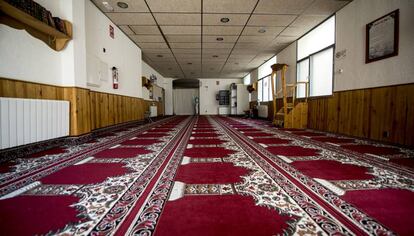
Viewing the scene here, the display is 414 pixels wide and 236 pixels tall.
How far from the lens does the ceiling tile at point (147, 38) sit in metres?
6.09

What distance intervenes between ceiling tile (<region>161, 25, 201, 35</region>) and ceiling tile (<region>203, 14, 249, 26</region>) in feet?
1.61

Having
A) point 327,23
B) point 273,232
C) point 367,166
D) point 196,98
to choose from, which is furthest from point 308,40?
point 196,98

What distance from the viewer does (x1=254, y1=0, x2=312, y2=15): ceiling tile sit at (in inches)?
162

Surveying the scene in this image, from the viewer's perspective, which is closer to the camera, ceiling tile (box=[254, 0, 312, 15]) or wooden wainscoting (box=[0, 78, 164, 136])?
wooden wainscoting (box=[0, 78, 164, 136])

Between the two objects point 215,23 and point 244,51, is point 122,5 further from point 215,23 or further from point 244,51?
point 244,51

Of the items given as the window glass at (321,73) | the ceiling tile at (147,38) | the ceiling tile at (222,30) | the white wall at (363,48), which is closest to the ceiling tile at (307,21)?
the white wall at (363,48)

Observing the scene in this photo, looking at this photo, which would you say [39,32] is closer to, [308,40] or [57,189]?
[57,189]

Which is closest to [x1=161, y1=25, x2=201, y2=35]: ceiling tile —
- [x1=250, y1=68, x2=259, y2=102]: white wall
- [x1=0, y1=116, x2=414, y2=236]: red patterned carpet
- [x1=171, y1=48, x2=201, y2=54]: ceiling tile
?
[x1=171, y1=48, x2=201, y2=54]: ceiling tile

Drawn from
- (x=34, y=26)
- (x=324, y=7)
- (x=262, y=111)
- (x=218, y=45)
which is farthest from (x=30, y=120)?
(x=262, y=111)

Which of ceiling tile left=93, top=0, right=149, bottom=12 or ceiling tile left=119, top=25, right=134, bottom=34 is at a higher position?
ceiling tile left=119, top=25, right=134, bottom=34

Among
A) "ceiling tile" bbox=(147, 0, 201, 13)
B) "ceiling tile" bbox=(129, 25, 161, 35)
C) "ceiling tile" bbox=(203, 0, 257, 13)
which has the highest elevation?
"ceiling tile" bbox=(129, 25, 161, 35)

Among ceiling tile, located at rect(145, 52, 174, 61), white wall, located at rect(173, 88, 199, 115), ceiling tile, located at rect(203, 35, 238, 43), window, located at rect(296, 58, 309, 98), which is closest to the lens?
window, located at rect(296, 58, 309, 98)

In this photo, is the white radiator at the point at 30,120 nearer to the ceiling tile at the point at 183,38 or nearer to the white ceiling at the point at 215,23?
the white ceiling at the point at 215,23

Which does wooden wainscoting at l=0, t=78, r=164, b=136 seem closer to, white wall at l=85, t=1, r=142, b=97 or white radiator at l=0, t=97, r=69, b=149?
white radiator at l=0, t=97, r=69, b=149
